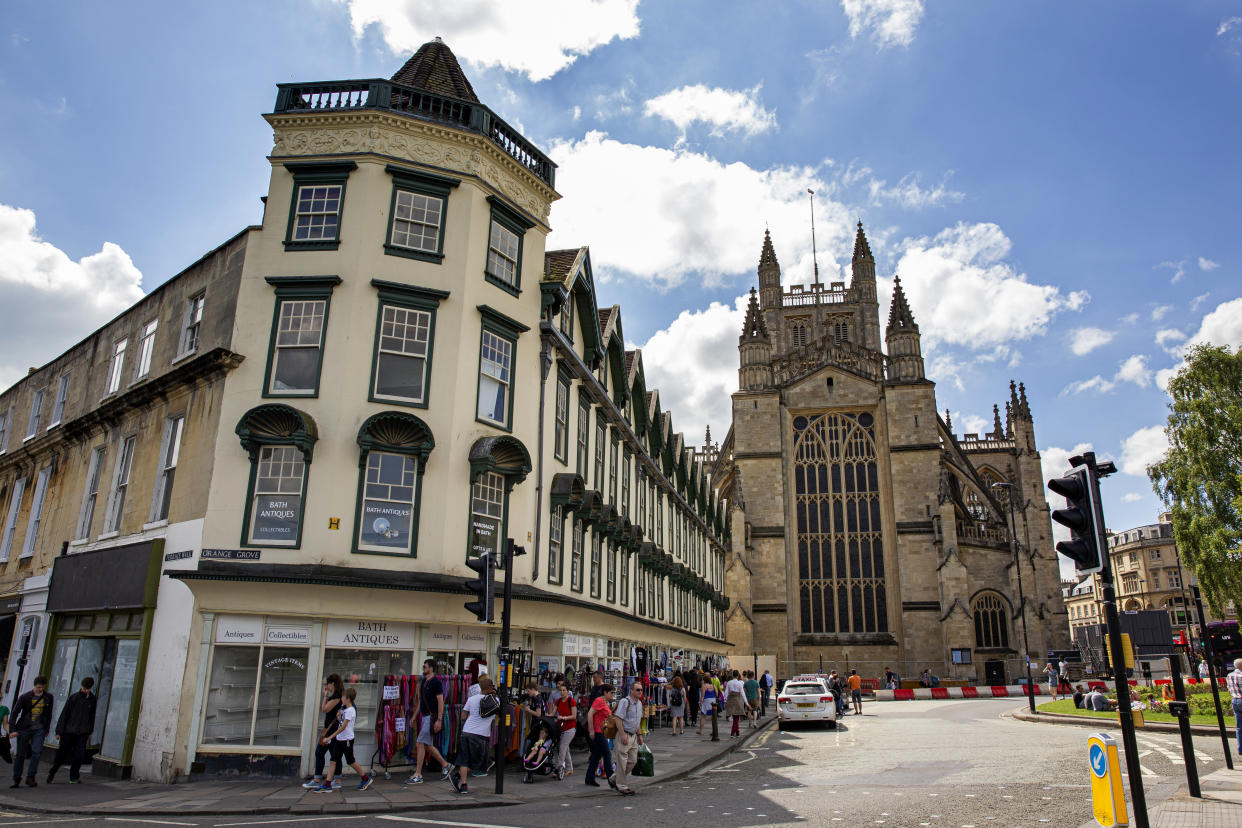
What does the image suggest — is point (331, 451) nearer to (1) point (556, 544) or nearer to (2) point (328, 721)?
(2) point (328, 721)

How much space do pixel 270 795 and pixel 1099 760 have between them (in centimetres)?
1006

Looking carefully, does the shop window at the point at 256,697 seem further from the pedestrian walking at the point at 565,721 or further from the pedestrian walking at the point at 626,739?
the pedestrian walking at the point at 626,739

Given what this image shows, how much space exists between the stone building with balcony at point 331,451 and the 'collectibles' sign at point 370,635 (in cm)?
4

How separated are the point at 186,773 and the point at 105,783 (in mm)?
1653

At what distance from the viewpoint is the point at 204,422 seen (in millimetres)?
14844

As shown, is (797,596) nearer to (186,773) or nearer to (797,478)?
(797,478)

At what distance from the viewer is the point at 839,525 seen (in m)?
51.5

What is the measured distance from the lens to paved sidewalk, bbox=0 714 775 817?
1026cm

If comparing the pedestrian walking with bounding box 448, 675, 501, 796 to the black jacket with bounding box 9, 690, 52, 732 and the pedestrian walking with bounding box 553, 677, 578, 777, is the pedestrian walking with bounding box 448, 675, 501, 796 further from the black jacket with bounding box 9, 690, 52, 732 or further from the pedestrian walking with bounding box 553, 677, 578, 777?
the black jacket with bounding box 9, 690, 52, 732

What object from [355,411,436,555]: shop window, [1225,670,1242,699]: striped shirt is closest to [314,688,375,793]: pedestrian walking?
[355,411,436,555]: shop window

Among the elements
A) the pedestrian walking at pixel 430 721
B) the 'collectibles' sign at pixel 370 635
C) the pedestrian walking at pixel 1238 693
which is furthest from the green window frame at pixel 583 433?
the pedestrian walking at pixel 1238 693

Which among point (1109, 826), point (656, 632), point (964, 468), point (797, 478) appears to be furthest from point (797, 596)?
point (1109, 826)

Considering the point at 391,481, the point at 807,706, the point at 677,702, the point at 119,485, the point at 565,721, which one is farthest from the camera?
the point at 807,706

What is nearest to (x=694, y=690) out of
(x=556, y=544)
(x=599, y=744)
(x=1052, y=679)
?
(x=556, y=544)
